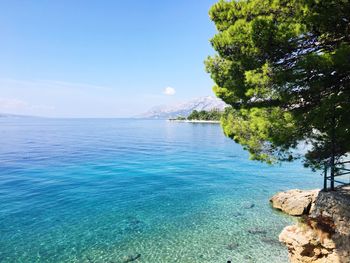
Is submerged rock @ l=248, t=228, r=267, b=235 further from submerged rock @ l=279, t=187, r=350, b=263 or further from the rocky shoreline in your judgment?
submerged rock @ l=279, t=187, r=350, b=263

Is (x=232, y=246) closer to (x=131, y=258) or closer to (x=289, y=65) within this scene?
(x=131, y=258)

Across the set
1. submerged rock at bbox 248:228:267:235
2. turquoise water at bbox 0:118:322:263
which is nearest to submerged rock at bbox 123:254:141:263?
turquoise water at bbox 0:118:322:263

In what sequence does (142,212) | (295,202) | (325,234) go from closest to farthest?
(325,234)
(295,202)
(142,212)

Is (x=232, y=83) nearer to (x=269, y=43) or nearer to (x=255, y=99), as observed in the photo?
(x=255, y=99)

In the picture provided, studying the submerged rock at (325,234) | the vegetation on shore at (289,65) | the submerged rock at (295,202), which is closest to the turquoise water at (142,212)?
the submerged rock at (295,202)

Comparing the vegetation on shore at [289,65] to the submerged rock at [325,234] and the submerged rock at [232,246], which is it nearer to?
the submerged rock at [325,234]

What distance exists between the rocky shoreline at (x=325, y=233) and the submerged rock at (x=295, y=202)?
7.21 metres

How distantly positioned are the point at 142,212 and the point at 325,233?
13.0 metres

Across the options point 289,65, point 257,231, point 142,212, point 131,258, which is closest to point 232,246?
point 257,231

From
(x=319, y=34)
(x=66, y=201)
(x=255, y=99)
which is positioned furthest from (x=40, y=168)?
(x=319, y=34)

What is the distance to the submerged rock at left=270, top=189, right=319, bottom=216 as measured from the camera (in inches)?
787

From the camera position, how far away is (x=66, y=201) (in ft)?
75.3

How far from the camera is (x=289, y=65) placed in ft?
35.3

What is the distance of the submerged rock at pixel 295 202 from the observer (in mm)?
20000
